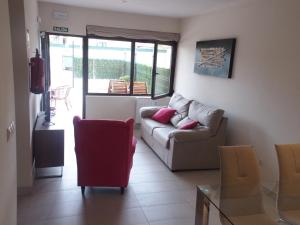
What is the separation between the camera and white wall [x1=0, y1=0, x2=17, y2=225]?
1.82 m

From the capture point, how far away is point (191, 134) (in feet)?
12.8

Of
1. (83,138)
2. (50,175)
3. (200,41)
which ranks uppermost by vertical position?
(200,41)

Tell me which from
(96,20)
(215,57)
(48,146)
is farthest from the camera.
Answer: (96,20)

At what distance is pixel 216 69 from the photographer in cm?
454

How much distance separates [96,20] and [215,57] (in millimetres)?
2641

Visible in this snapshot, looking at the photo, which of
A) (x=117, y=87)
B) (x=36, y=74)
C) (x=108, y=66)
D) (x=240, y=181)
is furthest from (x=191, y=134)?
(x=108, y=66)

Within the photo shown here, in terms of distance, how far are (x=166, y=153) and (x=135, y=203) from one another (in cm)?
125

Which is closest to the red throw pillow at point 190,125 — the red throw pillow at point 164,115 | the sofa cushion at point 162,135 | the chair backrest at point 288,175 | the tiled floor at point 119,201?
the sofa cushion at point 162,135

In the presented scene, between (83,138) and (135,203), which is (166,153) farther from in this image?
(83,138)

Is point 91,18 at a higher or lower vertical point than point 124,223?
higher

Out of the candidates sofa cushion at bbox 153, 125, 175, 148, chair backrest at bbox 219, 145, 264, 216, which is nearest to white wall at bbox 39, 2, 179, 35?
sofa cushion at bbox 153, 125, 175, 148

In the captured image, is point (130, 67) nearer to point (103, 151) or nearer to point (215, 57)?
point (215, 57)

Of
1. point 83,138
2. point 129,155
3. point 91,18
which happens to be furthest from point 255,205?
point 91,18

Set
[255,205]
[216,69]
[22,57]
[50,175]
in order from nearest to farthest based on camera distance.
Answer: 1. [255,205]
2. [22,57]
3. [50,175]
4. [216,69]
